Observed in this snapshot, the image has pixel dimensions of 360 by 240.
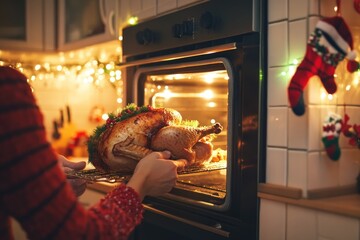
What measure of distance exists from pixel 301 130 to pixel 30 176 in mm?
627

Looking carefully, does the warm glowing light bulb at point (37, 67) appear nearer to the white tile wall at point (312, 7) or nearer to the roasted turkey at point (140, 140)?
the roasted turkey at point (140, 140)

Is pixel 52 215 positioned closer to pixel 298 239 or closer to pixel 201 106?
pixel 298 239

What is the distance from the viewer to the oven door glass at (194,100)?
1.27 meters

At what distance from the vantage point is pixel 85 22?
2.02 m

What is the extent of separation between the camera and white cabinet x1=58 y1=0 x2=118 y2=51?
173cm

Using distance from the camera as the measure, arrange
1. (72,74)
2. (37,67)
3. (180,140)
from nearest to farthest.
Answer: (180,140) < (37,67) < (72,74)

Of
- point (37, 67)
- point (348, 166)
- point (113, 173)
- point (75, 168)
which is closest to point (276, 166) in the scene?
point (348, 166)

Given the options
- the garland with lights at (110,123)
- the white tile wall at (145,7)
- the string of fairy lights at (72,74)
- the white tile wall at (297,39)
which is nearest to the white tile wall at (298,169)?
the white tile wall at (297,39)

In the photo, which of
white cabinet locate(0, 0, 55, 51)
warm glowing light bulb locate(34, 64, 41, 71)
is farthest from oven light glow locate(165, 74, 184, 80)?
warm glowing light bulb locate(34, 64, 41, 71)

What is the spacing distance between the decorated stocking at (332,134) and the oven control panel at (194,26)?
0.30 meters

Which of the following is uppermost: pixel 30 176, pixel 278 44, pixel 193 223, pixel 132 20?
pixel 132 20

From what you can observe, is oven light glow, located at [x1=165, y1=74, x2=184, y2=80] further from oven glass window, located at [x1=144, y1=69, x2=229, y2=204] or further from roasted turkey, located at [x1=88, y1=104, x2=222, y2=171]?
roasted turkey, located at [x1=88, y1=104, x2=222, y2=171]

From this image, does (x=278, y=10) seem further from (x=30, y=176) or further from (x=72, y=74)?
(x=72, y=74)

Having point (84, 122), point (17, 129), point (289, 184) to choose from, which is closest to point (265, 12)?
point (289, 184)
